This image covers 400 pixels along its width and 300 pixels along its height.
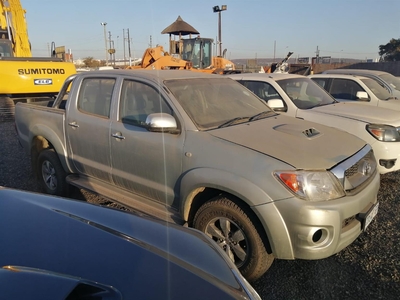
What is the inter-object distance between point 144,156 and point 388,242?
267 centimetres

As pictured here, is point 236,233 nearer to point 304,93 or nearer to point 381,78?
point 304,93

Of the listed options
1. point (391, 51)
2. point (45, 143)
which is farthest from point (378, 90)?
point (391, 51)

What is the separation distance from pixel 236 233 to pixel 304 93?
4.05m

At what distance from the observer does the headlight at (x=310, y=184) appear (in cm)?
254

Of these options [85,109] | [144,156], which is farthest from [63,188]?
[144,156]

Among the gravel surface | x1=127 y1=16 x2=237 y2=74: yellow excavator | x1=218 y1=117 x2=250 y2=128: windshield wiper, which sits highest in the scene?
x1=127 y1=16 x2=237 y2=74: yellow excavator

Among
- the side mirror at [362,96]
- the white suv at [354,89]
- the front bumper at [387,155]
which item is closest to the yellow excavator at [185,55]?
the white suv at [354,89]

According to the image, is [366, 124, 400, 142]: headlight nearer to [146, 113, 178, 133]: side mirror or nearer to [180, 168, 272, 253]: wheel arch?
[180, 168, 272, 253]: wheel arch

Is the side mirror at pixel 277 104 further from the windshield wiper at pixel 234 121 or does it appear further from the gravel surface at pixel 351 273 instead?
the gravel surface at pixel 351 273

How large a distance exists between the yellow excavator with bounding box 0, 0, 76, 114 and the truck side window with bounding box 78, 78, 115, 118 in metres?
6.78

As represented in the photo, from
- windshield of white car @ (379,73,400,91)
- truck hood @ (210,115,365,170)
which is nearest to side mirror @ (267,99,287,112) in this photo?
truck hood @ (210,115,365,170)

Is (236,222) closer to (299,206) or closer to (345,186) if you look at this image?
(299,206)

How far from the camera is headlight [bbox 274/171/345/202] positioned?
8.35 feet

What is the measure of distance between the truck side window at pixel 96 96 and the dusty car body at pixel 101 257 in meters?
1.93
